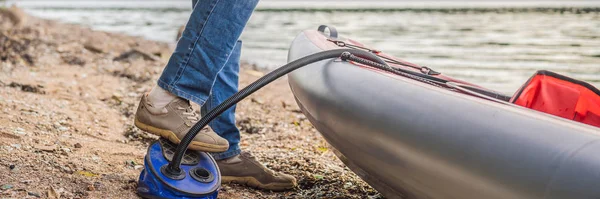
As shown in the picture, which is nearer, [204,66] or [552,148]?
[552,148]

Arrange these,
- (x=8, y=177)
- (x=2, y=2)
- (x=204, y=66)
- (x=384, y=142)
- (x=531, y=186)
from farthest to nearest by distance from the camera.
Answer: (x=2, y=2)
(x=8, y=177)
(x=204, y=66)
(x=384, y=142)
(x=531, y=186)

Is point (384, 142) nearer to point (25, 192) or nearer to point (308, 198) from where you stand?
point (308, 198)

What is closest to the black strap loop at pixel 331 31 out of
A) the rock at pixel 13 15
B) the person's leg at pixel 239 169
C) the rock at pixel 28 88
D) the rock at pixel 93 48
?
the person's leg at pixel 239 169

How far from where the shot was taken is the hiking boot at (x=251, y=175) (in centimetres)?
271

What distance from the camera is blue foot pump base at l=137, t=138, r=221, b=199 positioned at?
211 cm

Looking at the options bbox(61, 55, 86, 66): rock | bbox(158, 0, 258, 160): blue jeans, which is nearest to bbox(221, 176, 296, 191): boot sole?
bbox(158, 0, 258, 160): blue jeans

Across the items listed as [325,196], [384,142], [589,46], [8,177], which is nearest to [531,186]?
[384,142]

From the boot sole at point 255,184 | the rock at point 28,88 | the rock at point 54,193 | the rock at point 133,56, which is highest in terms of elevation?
the rock at point 54,193

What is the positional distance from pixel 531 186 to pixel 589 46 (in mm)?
12369

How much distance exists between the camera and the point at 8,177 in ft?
7.18

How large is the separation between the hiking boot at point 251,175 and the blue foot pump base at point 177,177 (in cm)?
42

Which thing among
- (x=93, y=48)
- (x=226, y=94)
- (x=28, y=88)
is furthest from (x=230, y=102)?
(x=93, y=48)

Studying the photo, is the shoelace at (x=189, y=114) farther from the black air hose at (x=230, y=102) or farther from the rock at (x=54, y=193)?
the rock at (x=54, y=193)

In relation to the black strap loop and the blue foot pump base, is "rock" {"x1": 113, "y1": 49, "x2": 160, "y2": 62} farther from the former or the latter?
the blue foot pump base
